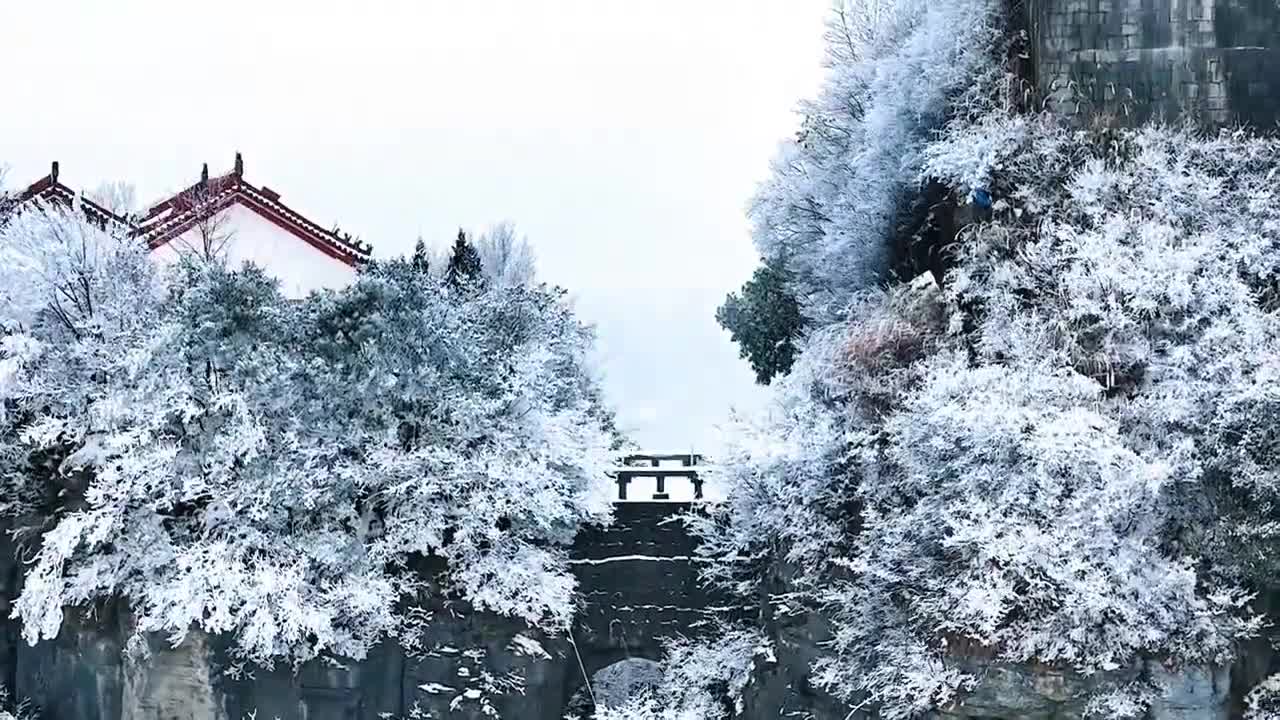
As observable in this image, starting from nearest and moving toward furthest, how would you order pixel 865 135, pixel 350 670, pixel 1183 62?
pixel 1183 62 → pixel 350 670 → pixel 865 135

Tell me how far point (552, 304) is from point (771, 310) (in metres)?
5.47

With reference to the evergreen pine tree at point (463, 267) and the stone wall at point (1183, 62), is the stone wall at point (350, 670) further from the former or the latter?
the stone wall at point (1183, 62)

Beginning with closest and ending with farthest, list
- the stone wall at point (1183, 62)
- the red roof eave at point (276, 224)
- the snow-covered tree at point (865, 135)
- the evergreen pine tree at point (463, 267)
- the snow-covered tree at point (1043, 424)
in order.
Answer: the snow-covered tree at point (1043, 424)
the stone wall at point (1183, 62)
the snow-covered tree at point (865, 135)
the evergreen pine tree at point (463, 267)
the red roof eave at point (276, 224)

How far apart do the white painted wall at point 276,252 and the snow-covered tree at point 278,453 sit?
440 cm

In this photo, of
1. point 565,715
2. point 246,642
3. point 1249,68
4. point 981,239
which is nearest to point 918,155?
point 981,239

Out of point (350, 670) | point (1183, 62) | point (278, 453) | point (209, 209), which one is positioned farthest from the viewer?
point (209, 209)

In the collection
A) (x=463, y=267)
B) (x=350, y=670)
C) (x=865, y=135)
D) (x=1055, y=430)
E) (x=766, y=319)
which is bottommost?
(x=350, y=670)

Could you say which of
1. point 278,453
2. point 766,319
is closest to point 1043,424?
point 766,319

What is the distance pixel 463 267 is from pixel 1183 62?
15.2m

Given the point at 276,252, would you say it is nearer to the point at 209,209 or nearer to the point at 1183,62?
the point at 209,209

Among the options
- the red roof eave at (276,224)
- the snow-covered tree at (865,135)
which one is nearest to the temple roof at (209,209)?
the red roof eave at (276,224)

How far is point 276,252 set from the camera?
2925cm

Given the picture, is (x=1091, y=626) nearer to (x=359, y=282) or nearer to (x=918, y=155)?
(x=918, y=155)

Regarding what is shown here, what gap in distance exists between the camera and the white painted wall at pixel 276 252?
93.6 feet
